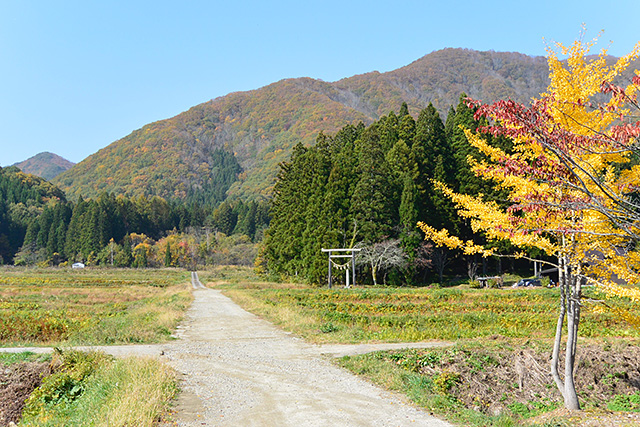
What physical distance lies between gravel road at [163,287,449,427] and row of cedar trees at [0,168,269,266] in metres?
104

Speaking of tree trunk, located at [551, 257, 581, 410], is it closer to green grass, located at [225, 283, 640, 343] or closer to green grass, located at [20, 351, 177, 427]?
green grass, located at [225, 283, 640, 343]

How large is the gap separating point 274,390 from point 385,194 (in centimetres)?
3932

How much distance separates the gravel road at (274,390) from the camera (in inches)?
307

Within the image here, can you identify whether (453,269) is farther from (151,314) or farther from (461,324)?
(151,314)

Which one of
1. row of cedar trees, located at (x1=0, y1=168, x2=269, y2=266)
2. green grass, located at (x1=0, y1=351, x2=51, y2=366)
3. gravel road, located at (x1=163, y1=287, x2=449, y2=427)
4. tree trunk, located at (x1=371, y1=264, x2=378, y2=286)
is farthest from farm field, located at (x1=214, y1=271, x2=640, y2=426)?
row of cedar trees, located at (x1=0, y1=168, x2=269, y2=266)

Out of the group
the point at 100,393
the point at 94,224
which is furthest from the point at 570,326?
the point at 94,224

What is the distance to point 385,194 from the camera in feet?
157

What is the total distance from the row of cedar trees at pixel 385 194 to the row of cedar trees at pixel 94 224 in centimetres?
7180

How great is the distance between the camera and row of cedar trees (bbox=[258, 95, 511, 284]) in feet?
155

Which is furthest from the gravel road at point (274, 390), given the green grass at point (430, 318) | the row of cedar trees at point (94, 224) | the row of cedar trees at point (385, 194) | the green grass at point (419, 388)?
the row of cedar trees at point (94, 224)

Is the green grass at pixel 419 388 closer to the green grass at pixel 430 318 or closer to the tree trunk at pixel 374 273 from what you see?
the green grass at pixel 430 318

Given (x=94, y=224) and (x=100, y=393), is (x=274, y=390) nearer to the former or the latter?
(x=100, y=393)

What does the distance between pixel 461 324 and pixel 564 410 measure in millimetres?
11562

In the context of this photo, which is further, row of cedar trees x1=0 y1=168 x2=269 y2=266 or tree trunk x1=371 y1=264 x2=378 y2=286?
row of cedar trees x1=0 y1=168 x2=269 y2=266
